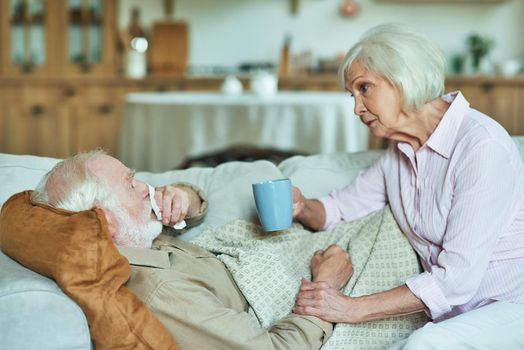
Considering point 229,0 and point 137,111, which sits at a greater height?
point 229,0

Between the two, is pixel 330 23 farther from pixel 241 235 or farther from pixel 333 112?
pixel 241 235

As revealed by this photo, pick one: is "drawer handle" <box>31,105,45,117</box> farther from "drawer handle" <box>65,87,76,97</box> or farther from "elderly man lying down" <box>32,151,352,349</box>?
"elderly man lying down" <box>32,151,352,349</box>

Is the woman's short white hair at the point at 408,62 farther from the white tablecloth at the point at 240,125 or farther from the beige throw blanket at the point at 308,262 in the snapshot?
the white tablecloth at the point at 240,125

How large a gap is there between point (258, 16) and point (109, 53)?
118 cm

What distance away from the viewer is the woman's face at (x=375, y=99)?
66.1 inches

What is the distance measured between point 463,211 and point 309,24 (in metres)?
4.43

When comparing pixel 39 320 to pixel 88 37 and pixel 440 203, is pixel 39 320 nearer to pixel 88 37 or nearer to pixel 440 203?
pixel 440 203

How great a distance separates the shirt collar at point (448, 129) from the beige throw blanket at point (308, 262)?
0.81ft

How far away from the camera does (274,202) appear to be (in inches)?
64.2

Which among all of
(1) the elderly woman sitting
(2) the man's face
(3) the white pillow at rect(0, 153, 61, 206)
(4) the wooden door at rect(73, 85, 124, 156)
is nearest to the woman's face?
(1) the elderly woman sitting

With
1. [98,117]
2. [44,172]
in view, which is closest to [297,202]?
[44,172]

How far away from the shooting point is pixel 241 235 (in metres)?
1.84

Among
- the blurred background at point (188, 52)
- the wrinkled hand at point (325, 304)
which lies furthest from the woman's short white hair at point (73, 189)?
the blurred background at point (188, 52)

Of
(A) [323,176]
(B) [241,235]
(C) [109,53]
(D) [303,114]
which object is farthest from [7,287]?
(C) [109,53]
